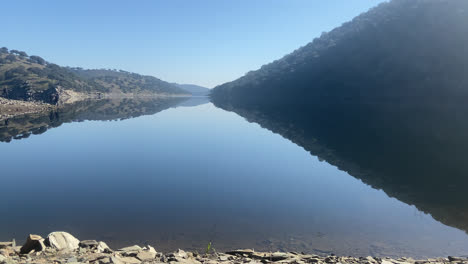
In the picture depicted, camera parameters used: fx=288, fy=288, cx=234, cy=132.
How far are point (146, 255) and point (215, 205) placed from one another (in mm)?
9596

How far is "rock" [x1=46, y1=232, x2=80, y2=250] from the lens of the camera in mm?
10588

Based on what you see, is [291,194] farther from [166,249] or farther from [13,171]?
[13,171]

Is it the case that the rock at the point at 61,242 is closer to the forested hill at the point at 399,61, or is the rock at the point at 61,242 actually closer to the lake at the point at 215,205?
the lake at the point at 215,205

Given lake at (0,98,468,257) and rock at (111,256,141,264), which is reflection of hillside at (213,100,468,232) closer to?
lake at (0,98,468,257)

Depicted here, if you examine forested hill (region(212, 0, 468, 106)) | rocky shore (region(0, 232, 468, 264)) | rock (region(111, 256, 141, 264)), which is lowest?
rocky shore (region(0, 232, 468, 264))

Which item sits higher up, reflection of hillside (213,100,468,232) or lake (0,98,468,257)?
reflection of hillside (213,100,468,232)

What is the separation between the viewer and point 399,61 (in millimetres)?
130375

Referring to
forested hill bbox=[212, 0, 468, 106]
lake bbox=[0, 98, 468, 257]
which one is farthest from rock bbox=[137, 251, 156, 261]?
forested hill bbox=[212, 0, 468, 106]

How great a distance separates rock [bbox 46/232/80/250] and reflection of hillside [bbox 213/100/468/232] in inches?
775

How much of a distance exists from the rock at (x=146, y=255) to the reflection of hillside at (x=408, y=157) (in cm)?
1692

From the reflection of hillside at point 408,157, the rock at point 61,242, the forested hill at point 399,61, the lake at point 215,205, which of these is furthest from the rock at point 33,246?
the forested hill at point 399,61

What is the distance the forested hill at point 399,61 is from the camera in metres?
111

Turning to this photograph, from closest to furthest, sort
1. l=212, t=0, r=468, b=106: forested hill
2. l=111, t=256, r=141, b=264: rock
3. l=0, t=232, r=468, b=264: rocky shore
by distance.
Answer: l=111, t=256, r=141, b=264: rock → l=0, t=232, r=468, b=264: rocky shore → l=212, t=0, r=468, b=106: forested hill

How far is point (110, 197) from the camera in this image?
2070 cm
